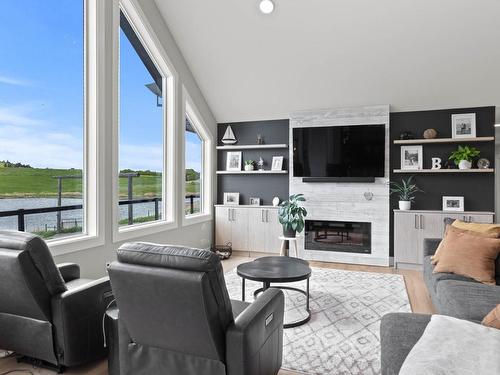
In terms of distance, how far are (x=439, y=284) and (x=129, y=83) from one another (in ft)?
13.3

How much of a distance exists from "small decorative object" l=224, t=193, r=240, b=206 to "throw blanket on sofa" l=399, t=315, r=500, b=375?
476 centimetres

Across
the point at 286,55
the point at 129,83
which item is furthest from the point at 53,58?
the point at 286,55

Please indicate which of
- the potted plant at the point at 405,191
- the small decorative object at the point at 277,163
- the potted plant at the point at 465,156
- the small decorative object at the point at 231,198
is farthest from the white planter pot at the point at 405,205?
the small decorative object at the point at 231,198

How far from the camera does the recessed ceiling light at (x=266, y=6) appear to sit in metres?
4.27

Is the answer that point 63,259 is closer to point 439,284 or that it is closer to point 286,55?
point 439,284

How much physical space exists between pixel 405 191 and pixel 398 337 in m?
3.88

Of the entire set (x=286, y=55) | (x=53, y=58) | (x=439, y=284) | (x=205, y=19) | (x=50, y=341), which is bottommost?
(x=50, y=341)

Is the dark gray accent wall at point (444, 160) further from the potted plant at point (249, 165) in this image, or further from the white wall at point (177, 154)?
the white wall at point (177, 154)

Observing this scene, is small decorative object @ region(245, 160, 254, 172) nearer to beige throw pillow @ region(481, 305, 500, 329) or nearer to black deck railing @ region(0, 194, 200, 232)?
black deck railing @ region(0, 194, 200, 232)

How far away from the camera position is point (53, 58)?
341 cm

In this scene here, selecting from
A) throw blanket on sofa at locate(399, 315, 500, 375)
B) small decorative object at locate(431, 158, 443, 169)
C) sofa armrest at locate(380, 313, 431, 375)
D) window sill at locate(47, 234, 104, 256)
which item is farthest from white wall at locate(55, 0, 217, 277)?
small decorative object at locate(431, 158, 443, 169)

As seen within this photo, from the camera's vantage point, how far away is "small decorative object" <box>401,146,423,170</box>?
5262mm

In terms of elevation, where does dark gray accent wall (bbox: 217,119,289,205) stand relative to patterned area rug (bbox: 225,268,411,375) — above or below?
above

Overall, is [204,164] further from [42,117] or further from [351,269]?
[42,117]
